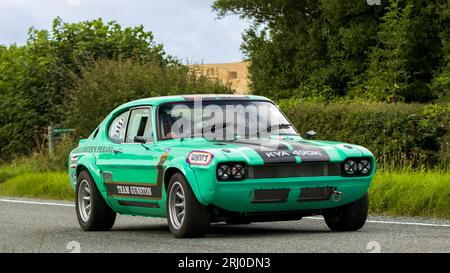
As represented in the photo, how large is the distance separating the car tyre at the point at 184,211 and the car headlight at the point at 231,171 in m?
0.37

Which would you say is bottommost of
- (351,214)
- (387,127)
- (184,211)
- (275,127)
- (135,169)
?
(387,127)

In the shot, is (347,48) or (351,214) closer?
(351,214)

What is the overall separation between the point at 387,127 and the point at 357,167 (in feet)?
37.1

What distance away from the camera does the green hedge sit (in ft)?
74.7

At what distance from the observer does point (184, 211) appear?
11.7 meters

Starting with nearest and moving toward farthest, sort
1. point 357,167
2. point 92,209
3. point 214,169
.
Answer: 1. point 214,169
2. point 357,167
3. point 92,209

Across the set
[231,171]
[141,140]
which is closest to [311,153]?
[231,171]

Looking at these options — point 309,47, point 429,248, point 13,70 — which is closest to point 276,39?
point 309,47

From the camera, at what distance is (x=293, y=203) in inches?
460

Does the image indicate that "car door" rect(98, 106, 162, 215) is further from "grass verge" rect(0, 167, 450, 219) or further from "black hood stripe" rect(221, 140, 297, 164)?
"grass verge" rect(0, 167, 450, 219)

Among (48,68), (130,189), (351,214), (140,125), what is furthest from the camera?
(48,68)

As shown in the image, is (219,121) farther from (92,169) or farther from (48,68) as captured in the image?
(48,68)
